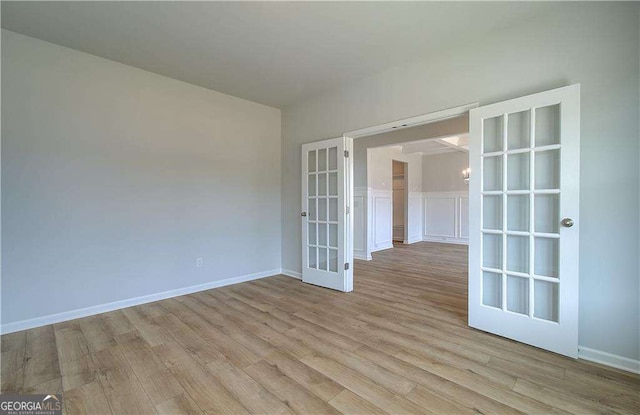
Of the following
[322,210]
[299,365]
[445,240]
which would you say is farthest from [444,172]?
[299,365]

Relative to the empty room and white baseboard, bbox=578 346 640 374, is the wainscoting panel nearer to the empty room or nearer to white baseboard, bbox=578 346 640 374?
the empty room

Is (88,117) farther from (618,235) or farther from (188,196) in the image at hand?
(618,235)

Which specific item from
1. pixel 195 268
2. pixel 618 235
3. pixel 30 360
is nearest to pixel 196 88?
pixel 195 268

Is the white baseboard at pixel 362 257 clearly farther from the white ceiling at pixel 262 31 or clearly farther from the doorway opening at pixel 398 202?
the white ceiling at pixel 262 31

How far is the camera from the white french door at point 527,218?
2.02m

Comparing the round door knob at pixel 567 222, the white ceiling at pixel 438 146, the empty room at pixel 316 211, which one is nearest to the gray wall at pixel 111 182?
the empty room at pixel 316 211

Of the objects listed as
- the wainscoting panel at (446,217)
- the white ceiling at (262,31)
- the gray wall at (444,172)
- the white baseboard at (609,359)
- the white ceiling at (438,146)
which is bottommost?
the white baseboard at (609,359)

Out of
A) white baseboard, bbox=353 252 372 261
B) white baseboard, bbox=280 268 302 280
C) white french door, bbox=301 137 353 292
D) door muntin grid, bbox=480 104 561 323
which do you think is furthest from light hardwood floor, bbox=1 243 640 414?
white baseboard, bbox=353 252 372 261

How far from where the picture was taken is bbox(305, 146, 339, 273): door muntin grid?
375 centimetres

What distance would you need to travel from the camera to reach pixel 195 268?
360cm

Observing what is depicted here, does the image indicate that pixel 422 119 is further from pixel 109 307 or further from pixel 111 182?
pixel 109 307

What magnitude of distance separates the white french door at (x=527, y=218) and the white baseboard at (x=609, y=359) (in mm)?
80

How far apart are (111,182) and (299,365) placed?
2682mm

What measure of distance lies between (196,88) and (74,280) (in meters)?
2.54
